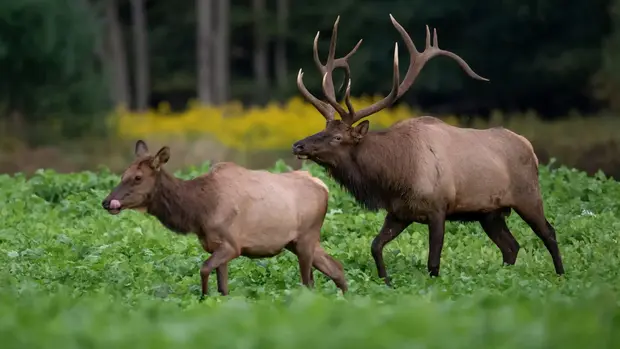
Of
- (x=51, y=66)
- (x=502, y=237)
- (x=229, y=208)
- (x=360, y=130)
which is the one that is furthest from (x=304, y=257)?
(x=51, y=66)

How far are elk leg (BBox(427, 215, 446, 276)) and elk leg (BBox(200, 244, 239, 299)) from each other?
224 centimetres

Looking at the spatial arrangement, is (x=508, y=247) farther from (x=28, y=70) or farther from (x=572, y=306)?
(x=28, y=70)

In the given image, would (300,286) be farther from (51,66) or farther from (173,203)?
(51,66)

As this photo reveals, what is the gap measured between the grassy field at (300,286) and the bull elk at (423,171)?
51 centimetres

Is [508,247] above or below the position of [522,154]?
below

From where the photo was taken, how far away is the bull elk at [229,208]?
37.9 ft

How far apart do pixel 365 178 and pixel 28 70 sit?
2591 cm

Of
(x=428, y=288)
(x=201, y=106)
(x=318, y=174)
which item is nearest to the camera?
(x=428, y=288)

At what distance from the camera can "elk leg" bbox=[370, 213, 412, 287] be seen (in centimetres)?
1300

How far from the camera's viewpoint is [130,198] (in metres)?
11.6

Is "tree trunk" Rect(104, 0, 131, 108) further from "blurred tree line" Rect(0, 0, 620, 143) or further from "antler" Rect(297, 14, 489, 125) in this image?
"antler" Rect(297, 14, 489, 125)

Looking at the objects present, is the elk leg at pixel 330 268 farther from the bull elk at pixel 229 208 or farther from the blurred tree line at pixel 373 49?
the blurred tree line at pixel 373 49

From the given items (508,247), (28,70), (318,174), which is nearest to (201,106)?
(28,70)

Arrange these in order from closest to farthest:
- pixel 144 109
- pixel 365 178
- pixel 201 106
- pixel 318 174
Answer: pixel 365 178, pixel 318 174, pixel 201 106, pixel 144 109
